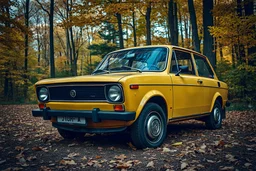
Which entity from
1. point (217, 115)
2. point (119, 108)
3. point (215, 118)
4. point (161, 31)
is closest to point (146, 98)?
point (119, 108)

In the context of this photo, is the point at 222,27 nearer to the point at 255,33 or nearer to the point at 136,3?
the point at 255,33

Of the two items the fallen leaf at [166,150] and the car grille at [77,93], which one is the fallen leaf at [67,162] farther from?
the fallen leaf at [166,150]

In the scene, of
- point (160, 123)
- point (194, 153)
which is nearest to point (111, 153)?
point (160, 123)

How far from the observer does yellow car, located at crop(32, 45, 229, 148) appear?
3844 millimetres

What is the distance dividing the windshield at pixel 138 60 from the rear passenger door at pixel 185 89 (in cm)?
29

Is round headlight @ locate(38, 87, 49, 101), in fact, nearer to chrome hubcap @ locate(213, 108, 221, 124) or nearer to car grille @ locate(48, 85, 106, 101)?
car grille @ locate(48, 85, 106, 101)

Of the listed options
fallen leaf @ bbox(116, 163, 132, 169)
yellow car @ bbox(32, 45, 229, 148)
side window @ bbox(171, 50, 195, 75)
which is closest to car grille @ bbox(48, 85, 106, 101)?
yellow car @ bbox(32, 45, 229, 148)

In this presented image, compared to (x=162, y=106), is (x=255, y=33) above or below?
above

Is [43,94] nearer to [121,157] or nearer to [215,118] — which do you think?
[121,157]

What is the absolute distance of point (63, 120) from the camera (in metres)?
4.39

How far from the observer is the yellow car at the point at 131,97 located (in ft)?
12.6

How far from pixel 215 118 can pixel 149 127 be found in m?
3.03

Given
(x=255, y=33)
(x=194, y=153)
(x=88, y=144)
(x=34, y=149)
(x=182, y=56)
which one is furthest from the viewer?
(x=255, y=33)

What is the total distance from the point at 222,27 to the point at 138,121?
8.61 metres
